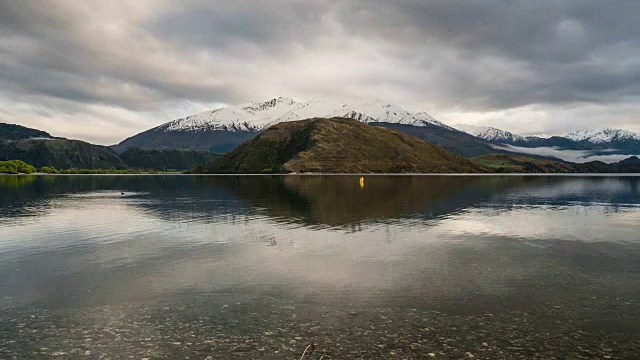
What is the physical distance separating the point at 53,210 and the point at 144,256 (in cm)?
4791

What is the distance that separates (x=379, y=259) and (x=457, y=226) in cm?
2268

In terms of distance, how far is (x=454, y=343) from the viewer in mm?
18000

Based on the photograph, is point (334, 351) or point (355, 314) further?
point (355, 314)

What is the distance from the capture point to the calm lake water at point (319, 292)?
59.0 ft

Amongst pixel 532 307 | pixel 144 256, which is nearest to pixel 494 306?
pixel 532 307

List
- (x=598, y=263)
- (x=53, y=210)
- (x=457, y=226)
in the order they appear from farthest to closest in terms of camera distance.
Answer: (x=53, y=210) < (x=457, y=226) < (x=598, y=263)

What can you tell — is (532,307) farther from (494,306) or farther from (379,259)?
(379,259)

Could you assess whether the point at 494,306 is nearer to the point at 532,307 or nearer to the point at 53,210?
the point at 532,307

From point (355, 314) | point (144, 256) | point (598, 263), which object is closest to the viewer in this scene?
point (355, 314)

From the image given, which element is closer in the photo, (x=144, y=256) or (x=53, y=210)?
(x=144, y=256)

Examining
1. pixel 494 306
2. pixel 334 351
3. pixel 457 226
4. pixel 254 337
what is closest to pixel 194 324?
pixel 254 337

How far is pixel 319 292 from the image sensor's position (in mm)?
25266

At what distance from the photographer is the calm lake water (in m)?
18.0

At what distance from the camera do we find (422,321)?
20.5m
